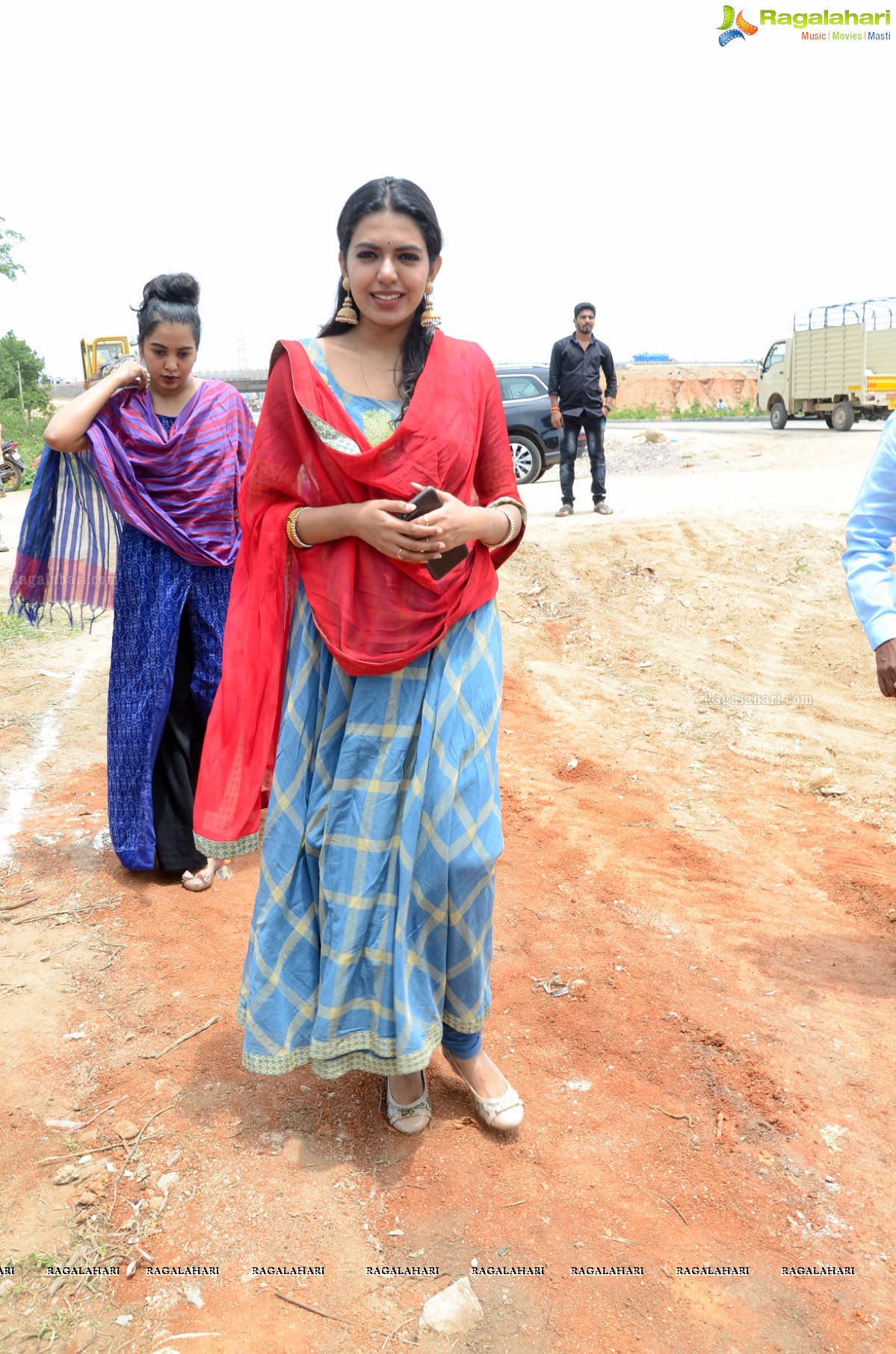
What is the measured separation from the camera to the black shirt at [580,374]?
30.7 ft

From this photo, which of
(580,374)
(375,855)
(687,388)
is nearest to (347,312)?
(375,855)

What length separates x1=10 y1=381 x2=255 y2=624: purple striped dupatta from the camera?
3.74m

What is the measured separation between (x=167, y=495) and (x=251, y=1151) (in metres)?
2.30

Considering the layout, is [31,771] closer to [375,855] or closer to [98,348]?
[375,855]

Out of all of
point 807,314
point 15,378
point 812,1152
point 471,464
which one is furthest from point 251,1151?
point 15,378

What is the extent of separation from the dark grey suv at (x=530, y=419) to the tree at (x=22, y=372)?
2139 cm

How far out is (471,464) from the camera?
228 centimetres

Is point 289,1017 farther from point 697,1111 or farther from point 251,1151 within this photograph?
point 697,1111

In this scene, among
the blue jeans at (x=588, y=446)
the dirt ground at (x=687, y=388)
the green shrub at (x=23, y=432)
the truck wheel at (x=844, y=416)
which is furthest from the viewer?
the dirt ground at (x=687, y=388)

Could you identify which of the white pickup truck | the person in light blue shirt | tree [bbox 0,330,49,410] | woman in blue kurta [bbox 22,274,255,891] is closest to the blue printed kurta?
the person in light blue shirt

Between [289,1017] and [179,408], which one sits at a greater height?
[179,408]

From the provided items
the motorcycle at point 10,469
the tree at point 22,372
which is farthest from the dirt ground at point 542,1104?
the tree at point 22,372

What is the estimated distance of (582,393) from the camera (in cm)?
946

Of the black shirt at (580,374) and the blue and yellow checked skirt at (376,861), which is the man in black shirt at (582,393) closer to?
the black shirt at (580,374)
